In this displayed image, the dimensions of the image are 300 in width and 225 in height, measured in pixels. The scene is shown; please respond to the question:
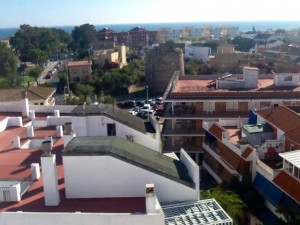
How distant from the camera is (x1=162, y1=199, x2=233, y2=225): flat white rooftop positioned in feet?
42.7

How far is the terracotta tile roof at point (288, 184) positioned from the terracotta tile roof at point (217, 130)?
291 inches

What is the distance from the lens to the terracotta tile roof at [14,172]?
51.5 ft

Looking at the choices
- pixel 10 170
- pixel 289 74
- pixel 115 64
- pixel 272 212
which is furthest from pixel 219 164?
pixel 115 64

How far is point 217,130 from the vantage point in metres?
27.7

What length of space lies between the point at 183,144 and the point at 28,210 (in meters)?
21.3

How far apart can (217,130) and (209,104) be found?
6.00 meters

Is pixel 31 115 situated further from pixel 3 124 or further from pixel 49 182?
pixel 49 182

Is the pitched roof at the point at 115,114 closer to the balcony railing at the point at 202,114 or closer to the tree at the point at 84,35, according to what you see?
the balcony railing at the point at 202,114

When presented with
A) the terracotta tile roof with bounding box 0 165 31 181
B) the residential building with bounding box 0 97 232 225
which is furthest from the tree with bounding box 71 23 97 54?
the residential building with bounding box 0 97 232 225

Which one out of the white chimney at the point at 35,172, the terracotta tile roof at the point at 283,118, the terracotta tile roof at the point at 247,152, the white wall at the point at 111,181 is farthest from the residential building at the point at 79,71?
the white wall at the point at 111,181

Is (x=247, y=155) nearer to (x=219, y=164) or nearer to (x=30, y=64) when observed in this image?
(x=219, y=164)

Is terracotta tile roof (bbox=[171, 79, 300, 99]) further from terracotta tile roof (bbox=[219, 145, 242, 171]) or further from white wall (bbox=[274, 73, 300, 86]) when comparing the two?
terracotta tile roof (bbox=[219, 145, 242, 171])

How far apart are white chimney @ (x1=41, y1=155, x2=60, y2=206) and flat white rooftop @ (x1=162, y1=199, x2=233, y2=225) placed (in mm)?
3838

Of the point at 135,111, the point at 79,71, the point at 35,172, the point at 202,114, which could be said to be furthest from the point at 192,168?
the point at 79,71
